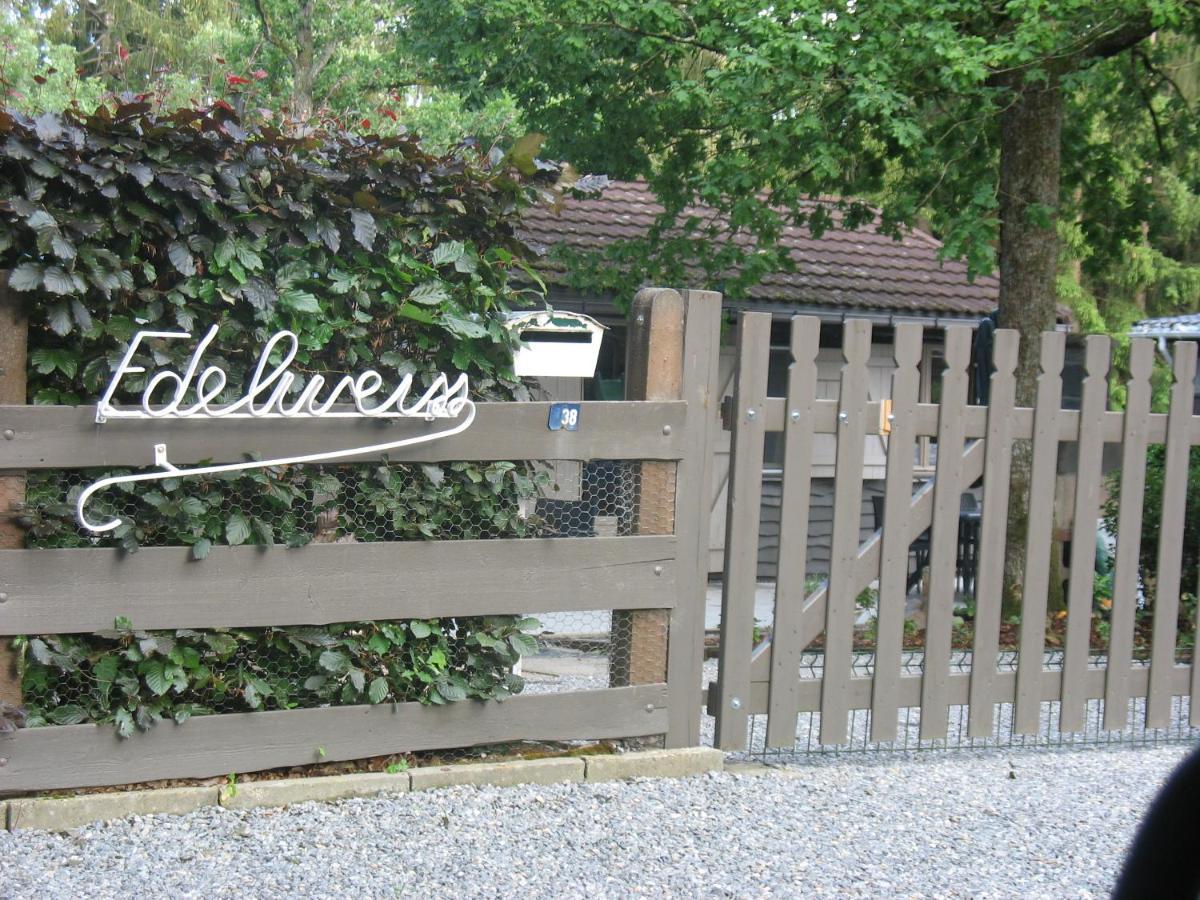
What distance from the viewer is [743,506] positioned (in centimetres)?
450

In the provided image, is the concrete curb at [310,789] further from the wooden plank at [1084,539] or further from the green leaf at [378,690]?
the wooden plank at [1084,539]

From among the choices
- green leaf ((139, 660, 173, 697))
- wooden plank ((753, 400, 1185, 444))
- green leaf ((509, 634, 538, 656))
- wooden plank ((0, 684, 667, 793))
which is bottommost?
wooden plank ((0, 684, 667, 793))

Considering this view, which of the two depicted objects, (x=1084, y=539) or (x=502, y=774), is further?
(x=1084, y=539)

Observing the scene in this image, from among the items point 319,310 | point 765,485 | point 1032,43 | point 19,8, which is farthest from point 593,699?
point 19,8

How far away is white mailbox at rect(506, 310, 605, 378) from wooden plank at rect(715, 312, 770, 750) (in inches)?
28.4

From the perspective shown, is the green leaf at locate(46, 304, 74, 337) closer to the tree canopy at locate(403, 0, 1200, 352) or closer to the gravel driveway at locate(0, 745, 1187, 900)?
the gravel driveway at locate(0, 745, 1187, 900)

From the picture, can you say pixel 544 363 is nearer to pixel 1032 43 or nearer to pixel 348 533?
pixel 348 533

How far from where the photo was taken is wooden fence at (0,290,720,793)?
3.72 meters

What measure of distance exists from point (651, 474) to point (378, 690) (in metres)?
1.24

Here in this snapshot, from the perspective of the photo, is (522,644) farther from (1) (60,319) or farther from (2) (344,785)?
(1) (60,319)

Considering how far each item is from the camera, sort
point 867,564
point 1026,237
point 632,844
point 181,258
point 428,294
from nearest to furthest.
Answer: point 632,844, point 181,258, point 428,294, point 867,564, point 1026,237

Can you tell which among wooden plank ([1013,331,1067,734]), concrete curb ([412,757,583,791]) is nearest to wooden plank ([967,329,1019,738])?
wooden plank ([1013,331,1067,734])

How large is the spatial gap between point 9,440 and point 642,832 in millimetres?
2277

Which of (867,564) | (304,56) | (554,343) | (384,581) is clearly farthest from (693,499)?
(304,56)
